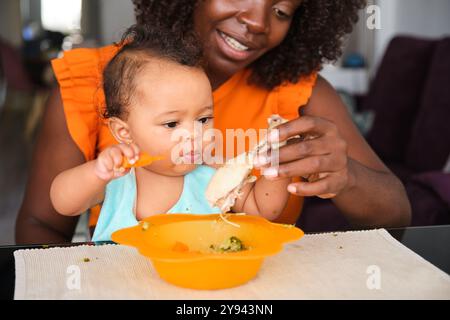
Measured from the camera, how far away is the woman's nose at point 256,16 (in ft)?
4.90

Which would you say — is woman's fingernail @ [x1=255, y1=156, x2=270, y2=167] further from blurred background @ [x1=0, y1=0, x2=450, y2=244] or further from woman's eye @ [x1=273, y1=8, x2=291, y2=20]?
blurred background @ [x1=0, y1=0, x2=450, y2=244]

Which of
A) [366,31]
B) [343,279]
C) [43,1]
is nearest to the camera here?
[343,279]

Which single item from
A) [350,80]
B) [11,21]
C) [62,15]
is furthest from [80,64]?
[11,21]

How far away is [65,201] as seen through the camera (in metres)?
1.28

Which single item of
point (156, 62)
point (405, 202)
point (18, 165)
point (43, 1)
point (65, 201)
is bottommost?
point (18, 165)

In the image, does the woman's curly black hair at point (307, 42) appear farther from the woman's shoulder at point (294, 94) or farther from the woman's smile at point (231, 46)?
the woman's smile at point (231, 46)

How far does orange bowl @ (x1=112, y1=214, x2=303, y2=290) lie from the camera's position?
91cm

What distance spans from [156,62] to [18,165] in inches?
173

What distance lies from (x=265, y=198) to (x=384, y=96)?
2.05m

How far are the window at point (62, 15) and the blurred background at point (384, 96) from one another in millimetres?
436

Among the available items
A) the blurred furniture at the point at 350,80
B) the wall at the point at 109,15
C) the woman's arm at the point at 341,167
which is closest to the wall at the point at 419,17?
the blurred furniture at the point at 350,80

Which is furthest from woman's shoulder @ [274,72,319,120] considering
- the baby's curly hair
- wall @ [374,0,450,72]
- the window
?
the window
